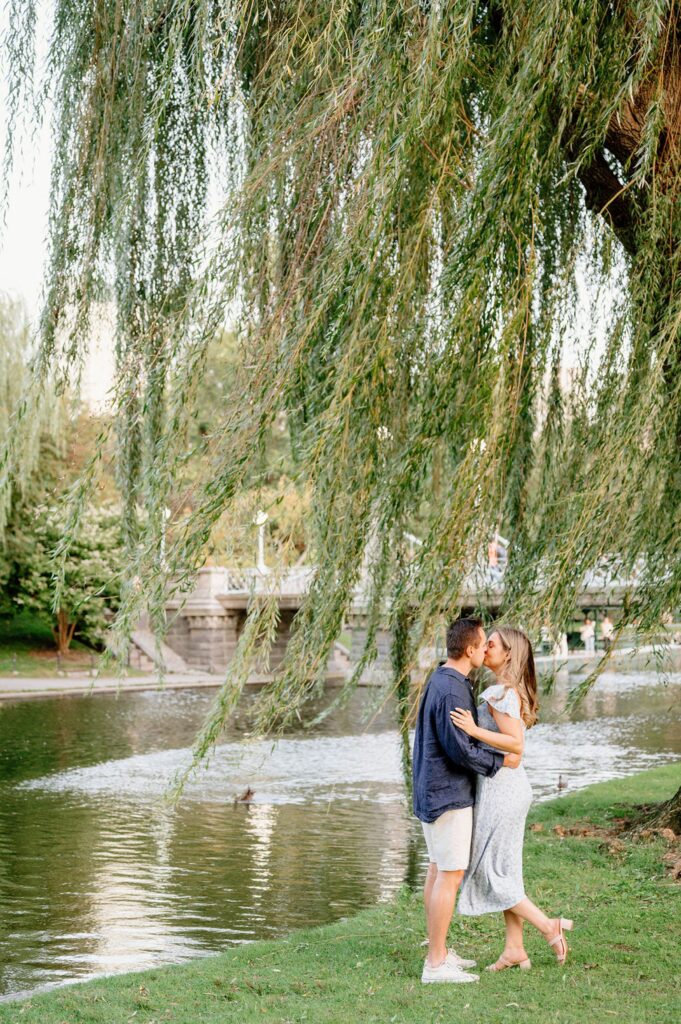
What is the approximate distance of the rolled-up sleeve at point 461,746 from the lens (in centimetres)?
470

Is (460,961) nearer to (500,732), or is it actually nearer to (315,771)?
(500,732)

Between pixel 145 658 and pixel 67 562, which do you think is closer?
pixel 67 562

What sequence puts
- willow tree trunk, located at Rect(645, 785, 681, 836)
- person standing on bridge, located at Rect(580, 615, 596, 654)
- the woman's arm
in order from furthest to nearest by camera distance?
person standing on bridge, located at Rect(580, 615, 596, 654)
willow tree trunk, located at Rect(645, 785, 681, 836)
the woman's arm

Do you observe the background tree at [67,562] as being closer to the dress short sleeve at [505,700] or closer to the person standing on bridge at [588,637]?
the person standing on bridge at [588,637]

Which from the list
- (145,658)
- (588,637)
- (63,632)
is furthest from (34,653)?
(588,637)

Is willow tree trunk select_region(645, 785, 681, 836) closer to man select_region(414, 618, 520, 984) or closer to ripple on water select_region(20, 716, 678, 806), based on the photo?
man select_region(414, 618, 520, 984)

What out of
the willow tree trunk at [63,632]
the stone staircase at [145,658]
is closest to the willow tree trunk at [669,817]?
the willow tree trunk at [63,632]

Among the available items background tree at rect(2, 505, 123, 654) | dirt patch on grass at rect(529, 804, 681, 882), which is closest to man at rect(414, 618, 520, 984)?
dirt patch on grass at rect(529, 804, 681, 882)

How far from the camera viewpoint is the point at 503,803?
4832 millimetres

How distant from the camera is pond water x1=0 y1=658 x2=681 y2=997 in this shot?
8062 mm

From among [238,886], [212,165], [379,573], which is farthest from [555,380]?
[238,886]

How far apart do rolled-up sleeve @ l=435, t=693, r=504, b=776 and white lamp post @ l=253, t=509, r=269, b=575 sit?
1.19 metres

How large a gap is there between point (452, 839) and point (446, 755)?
13.4 inches

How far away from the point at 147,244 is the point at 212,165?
0.70m
